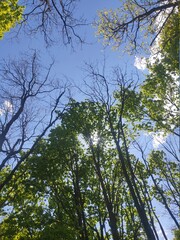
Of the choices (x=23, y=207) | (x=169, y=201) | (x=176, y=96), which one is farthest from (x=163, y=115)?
(x=169, y=201)

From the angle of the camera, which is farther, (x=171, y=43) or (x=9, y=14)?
(x=171, y=43)

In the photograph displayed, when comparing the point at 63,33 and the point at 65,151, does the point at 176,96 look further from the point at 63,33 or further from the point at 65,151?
the point at 63,33

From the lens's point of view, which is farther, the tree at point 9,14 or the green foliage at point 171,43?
the green foliage at point 171,43

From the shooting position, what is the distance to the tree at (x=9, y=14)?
896 cm

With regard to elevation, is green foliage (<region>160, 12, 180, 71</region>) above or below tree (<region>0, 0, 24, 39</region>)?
above

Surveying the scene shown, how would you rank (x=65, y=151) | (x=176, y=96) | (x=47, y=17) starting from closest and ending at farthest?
(x=47, y=17) < (x=65, y=151) < (x=176, y=96)

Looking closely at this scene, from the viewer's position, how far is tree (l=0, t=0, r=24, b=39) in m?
8.96

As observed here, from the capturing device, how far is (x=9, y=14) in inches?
359

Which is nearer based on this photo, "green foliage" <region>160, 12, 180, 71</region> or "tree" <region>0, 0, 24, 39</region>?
"tree" <region>0, 0, 24, 39</region>

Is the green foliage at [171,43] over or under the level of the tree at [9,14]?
over

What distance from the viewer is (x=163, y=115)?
67.6 ft

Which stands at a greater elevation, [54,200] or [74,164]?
[74,164]

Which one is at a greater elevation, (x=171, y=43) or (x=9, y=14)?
(x=171, y=43)

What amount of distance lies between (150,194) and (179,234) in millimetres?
5120
